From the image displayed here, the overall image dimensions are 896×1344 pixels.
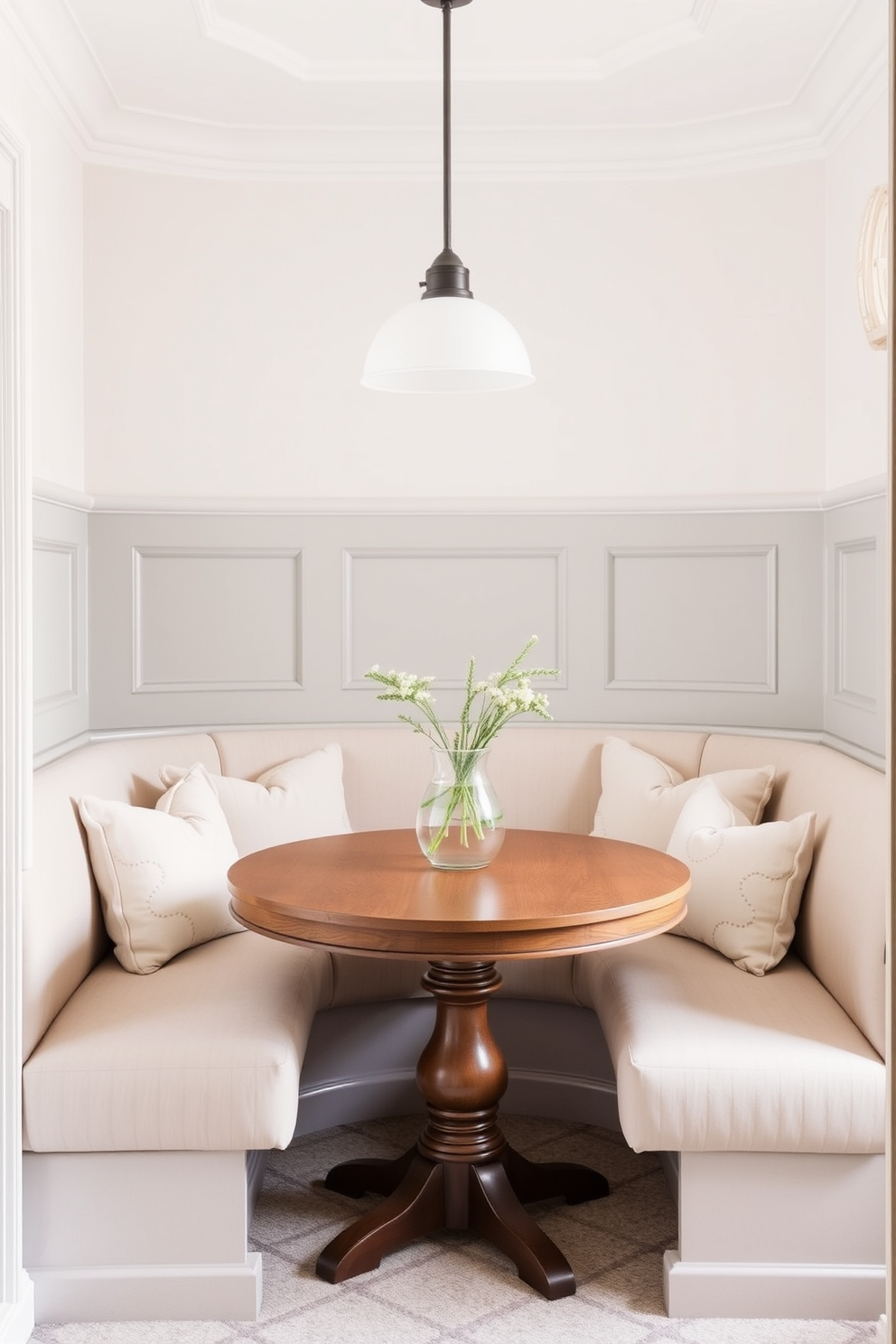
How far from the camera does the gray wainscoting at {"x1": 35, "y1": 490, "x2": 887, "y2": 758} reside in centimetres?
346

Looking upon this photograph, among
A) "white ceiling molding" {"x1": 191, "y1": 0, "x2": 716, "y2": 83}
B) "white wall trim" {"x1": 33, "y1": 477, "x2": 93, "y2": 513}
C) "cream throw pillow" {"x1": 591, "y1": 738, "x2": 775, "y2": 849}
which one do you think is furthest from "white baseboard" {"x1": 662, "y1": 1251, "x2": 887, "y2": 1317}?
"white ceiling molding" {"x1": 191, "y1": 0, "x2": 716, "y2": 83}

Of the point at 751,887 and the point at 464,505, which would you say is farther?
the point at 464,505

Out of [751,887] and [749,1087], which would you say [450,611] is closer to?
[751,887]

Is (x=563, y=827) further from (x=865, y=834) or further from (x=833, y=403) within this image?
(x=833, y=403)

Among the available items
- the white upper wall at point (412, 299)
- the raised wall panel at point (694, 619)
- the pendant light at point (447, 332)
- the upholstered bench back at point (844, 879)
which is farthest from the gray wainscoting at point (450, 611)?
the pendant light at point (447, 332)

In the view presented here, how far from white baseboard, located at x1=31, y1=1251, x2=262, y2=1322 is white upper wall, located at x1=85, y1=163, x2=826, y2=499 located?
206 centimetres

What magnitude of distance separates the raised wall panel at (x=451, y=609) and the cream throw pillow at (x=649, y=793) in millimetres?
434

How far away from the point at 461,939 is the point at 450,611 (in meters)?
1.61

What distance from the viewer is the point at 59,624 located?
3205mm

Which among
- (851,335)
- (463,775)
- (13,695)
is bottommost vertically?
(463,775)

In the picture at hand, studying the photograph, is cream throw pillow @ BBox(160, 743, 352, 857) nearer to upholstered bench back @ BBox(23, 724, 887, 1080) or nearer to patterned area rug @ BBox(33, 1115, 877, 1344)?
upholstered bench back @ BBox(23, 724, 887, 1080)

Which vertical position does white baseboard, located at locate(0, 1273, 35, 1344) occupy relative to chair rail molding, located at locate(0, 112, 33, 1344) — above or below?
below

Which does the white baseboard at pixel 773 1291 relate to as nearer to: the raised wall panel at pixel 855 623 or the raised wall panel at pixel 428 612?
the raised wall panel at pixel 855 623

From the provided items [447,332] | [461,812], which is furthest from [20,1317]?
[447,332]
